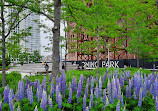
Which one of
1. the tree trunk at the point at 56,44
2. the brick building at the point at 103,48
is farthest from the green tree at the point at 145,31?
the tree trunk at the point at 56,44

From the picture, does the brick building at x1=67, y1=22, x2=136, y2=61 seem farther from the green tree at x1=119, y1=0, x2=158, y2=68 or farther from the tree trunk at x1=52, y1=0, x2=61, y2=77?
the tree trunk at x1=52, y1=0, x2=61, y2=77

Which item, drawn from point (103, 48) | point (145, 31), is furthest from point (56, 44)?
point (103, 48)

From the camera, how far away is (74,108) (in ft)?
8.47

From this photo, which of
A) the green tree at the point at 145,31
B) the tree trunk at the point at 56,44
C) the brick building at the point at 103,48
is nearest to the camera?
the tree trunk at the point at 56,44

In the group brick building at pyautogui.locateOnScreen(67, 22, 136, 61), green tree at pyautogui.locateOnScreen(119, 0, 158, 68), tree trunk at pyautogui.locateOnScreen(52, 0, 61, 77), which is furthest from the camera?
brick building at pyautogui.locateOnScreen(67, 22, 136, 61)

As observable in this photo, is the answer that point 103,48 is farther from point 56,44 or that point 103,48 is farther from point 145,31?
point 56,44

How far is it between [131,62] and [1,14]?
21855 mm

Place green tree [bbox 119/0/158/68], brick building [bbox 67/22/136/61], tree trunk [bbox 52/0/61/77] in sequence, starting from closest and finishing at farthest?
1. tree trunk [bbox 52/0/61/77]
2. green tree [bbox 119/0/158/68]
3. brick building [bbox 67/22/136/61]

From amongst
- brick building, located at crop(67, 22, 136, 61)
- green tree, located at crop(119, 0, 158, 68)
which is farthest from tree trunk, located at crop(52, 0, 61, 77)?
brick building, located at crop(67, 22, 136, 61)

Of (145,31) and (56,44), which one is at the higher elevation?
(145,31)

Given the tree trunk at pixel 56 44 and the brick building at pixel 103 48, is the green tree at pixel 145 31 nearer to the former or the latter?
the brick building at pixel 103 48

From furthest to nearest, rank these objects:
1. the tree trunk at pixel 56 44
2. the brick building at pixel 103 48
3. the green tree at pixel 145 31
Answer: the brick building at pixel 103 48, the green tree at pixel 145 31, the tree trunk at pixel 56 44

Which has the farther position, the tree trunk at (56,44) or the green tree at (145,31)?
the green tree at (145,31)

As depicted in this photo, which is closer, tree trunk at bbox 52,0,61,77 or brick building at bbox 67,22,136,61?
tree trunk at bbox 52,0,61,77
